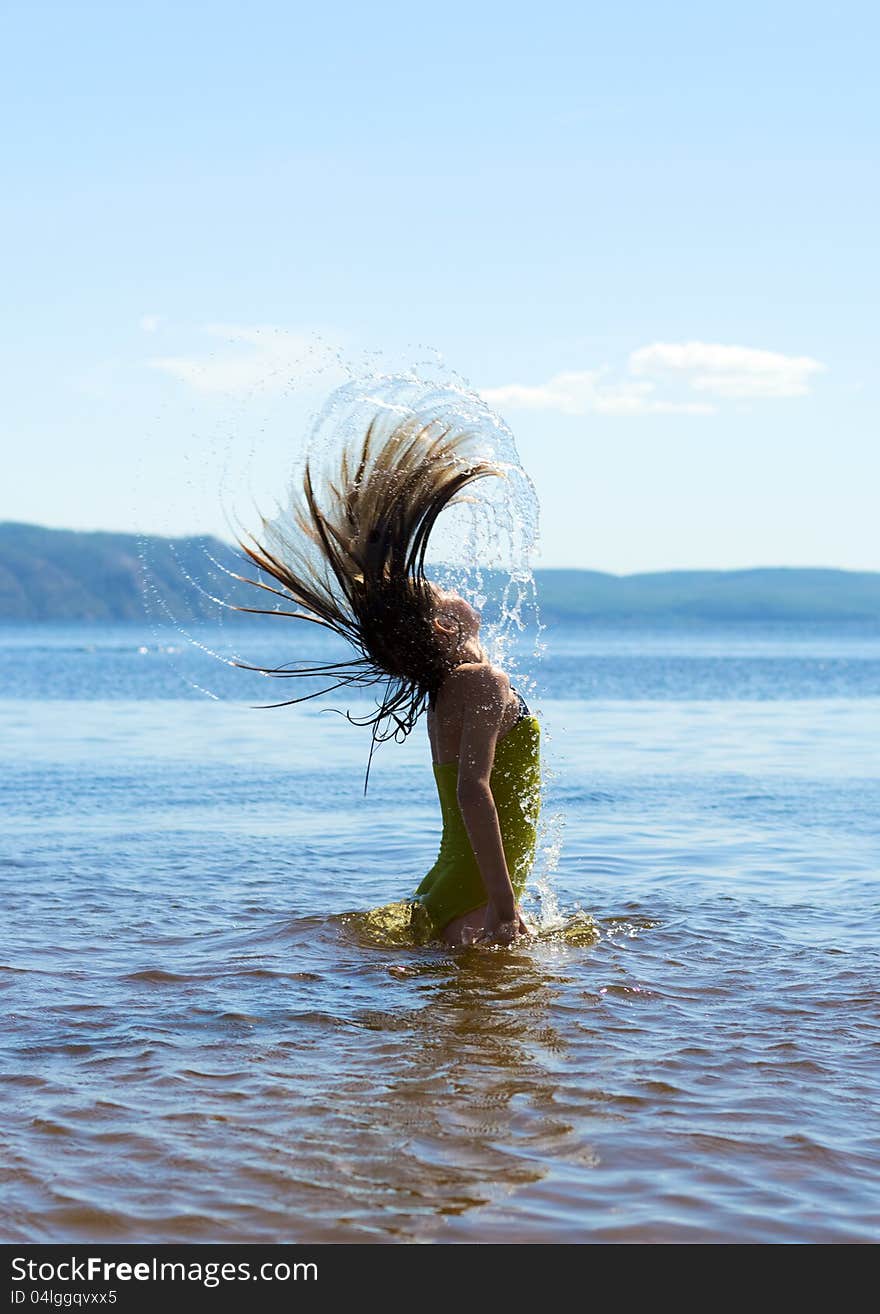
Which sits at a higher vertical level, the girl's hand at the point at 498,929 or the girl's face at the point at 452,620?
the girl's face at the point at 452,620

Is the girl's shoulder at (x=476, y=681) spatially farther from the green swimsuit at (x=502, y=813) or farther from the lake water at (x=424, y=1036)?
the lake water at (x=424, y=1036)

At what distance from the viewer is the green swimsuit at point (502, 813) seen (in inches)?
289

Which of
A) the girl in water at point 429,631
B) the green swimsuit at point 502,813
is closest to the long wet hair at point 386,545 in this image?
the girl in water at point 429,631

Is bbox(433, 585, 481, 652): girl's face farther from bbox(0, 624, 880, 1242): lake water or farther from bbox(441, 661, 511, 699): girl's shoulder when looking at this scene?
bbox(0, 624, 880, 1242): lake water

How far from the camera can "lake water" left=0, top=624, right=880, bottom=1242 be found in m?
4.52

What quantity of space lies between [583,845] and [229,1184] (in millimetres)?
8725

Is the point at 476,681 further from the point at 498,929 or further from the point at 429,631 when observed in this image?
the point at 498,929

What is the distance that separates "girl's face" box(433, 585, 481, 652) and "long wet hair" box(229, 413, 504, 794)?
4 cm

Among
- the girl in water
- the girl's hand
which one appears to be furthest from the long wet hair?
the girl's hand

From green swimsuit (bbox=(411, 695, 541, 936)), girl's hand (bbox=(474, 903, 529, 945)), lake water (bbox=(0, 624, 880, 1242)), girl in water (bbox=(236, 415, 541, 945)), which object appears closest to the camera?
lake water (bbox=(0, 624, 880, 1242))

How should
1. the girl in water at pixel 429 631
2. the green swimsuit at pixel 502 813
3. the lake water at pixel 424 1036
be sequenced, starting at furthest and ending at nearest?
the green swimsuit at pixel 502 813
the girl in water at pixel 429 631
the lake water at pixel 424 1036

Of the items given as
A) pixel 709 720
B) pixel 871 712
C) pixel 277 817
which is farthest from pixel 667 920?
pixel 871 712

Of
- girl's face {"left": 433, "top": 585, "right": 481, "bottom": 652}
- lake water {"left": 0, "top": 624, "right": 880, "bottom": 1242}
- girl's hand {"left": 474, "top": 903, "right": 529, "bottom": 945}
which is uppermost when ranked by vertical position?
girl's face {"left": 433, "top": 585, "right": 481, "bottom": 652}

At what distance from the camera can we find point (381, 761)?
22.0 metres
